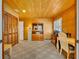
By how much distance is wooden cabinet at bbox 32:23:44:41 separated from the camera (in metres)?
12.1

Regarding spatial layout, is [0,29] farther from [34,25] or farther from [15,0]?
[34,25]

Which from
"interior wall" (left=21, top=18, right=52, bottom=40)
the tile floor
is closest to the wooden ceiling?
the tile floor

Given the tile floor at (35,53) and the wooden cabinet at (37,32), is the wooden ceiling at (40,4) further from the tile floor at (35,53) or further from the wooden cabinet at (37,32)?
the wooden cabinet at (37,32)

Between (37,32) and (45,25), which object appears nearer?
(37,32)

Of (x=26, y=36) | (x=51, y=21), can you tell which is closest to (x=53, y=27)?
→ (x=51, y=21)

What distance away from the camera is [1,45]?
82.3 inches

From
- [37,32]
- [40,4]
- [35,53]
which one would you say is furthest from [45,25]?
[35,53]

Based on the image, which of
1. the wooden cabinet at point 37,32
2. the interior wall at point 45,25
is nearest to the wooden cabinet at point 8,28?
the wooden cabinet at point 37,32

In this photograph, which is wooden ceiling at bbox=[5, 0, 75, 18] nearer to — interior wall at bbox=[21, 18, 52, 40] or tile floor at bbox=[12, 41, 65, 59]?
tile floor at bbox=[12, 41, 65, 59]

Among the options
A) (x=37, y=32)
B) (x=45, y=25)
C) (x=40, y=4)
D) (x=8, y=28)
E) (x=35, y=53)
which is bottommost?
(x=35, y=53)

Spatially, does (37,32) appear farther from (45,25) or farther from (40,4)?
(40,4)

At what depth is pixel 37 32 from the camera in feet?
40.3

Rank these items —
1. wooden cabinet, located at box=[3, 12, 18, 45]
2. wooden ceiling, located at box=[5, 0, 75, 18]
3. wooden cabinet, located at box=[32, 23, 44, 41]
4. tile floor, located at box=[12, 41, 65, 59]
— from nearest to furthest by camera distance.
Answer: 1. tile floor, located at box=[12, 41, 65, 59]
2. wooden ceiling, located at box=[5, 0, 75, 18]
3. wooden cabinet, located at box=[3, 12, 18, 45]
4. wooden cabinet, located at box=[32, 23, 44, 41]

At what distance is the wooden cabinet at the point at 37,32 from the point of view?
476 inches
